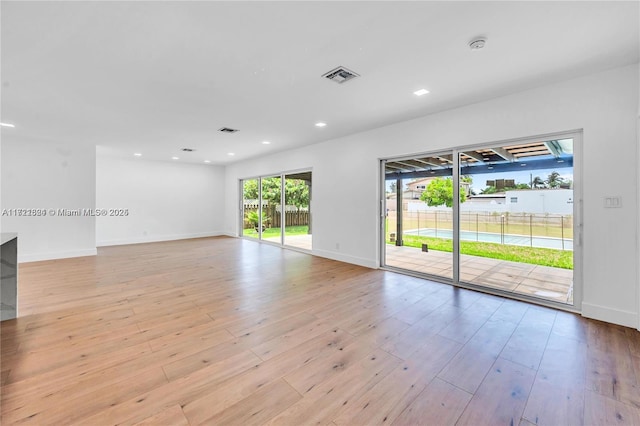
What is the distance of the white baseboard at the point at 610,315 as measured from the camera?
2.66m

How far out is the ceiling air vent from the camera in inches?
109

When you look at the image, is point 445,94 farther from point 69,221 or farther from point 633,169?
point 69,221

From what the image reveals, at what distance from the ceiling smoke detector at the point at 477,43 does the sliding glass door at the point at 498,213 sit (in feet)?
5.43

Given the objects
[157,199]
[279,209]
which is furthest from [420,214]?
[157,199]

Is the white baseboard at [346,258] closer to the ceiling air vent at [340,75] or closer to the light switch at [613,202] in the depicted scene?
the light switch at [613,202]

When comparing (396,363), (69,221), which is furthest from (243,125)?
(69,221)

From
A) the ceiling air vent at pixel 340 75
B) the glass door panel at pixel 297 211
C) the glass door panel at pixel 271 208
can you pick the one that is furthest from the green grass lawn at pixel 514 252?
the glass door panel at pixel 271 208

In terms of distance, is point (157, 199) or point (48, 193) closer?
point (48, 193)

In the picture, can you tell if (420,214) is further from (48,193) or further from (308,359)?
(48,193)

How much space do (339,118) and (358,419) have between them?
12.7ft

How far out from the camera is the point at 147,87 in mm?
3168

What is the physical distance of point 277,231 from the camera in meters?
7.93

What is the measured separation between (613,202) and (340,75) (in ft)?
10.1

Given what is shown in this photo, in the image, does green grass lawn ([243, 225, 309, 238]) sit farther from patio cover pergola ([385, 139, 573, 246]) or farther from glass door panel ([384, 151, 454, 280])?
patio cover pergola ([385, 139, 573, 246])
